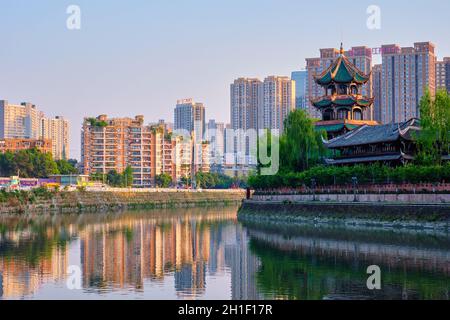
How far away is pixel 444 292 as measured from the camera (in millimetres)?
21453

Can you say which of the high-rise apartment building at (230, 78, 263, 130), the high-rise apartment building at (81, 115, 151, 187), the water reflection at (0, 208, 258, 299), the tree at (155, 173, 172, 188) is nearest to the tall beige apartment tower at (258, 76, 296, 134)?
the high-rise apartment building at (230, 78, 263, 130)

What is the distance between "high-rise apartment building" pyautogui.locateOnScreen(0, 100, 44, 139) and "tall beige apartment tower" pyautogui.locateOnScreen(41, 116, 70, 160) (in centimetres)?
227

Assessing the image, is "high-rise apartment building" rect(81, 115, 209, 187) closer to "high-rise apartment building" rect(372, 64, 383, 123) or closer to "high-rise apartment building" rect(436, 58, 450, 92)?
"high-rise apartment building" rect(372, 64, 383, 123)

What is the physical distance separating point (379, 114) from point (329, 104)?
42.2 meters

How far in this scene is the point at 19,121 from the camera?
16512 cm

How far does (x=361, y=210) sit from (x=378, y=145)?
821cm

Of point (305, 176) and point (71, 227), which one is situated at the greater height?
point (305, 176)

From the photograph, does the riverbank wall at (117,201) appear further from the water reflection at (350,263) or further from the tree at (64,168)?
the water reflection at (350,263)

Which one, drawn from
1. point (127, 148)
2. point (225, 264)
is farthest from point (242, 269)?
point (127, 148)

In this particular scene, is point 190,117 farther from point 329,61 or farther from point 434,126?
point 434,126

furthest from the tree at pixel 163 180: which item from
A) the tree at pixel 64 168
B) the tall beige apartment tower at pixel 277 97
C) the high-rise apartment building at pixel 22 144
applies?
the tall beige apartment tower at pixel 277 97
